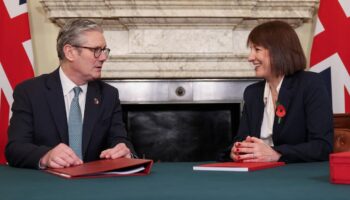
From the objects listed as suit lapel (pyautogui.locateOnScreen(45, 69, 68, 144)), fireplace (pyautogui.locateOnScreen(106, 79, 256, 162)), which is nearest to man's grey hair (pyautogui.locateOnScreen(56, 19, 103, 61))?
suit lapel (pyautogui.locateOnScreen(45, 69, 68, 144))

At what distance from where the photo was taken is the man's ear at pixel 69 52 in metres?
2.88

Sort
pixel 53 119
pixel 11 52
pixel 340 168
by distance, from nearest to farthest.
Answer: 1. pixel 340 168
2. pixel 53 119
3. pixel 11 52

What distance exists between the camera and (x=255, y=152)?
2328mm

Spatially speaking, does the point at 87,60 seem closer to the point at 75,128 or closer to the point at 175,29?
the point at 75,128

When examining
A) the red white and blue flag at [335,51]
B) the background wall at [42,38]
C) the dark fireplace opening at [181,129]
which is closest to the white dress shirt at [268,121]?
the red white and blue flag at [335,51]

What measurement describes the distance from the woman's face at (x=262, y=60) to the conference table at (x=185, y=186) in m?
0.93

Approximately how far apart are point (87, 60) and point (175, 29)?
→ 179cm

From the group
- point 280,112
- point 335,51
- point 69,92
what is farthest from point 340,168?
point 335,51

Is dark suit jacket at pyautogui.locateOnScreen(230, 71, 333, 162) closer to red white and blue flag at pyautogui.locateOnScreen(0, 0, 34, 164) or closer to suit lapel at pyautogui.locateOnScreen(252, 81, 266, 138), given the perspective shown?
suit lapel at pyautogui.locateOnScreen(252, 81, 266, 138)

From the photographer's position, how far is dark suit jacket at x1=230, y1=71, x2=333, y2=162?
8.36 feet

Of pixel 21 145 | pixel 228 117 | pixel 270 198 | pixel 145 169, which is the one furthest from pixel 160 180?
pixel 228 117

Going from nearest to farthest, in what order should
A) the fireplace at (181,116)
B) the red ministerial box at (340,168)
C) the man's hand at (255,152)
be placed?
1. the red ministerial box at (340,168)
2. the man's hand at (255,152)
3. the fireplace at (181,116)

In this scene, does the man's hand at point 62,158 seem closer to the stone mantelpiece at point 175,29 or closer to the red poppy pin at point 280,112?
the red poppy pin at point 280,112

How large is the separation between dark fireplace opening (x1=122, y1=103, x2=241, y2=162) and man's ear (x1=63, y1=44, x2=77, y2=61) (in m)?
1.86
